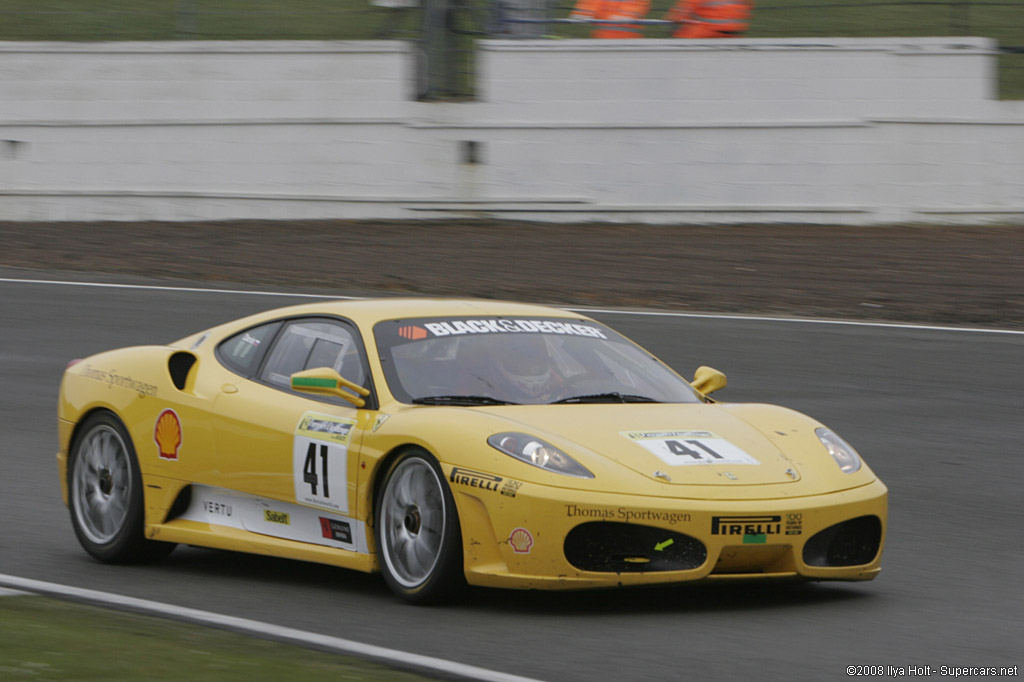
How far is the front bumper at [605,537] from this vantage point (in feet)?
18.8

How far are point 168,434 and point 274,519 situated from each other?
0.77 m

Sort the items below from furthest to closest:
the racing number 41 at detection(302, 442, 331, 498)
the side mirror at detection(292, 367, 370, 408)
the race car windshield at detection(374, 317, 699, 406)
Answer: the race car windshield at detection(374, 317, 699, 406), the racing number 41 at detection(302, 442, 331, 498), the side mirror at detection(292, 367, 370, 408)

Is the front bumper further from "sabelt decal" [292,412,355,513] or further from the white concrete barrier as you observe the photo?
the white concrete barrier

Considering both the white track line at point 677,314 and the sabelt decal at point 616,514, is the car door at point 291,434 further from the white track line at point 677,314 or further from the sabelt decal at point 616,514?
the white track line at point 677,314

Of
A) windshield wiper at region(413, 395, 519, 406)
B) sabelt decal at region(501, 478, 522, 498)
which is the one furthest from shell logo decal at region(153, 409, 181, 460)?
sabelt decal at region(501, 478, 522, 498)

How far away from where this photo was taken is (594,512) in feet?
18.8

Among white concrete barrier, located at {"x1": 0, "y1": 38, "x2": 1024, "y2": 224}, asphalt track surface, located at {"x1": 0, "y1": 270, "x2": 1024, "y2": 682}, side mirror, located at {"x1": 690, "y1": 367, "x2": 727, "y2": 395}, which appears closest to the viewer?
asphalt track surface, located at {"x1": 0, "y1": 270, "x2": 1024, "y2": 682}

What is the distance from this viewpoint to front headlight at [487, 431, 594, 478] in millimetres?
5852

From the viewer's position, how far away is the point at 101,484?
7496mm

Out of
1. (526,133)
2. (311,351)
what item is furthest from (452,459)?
(526,133)

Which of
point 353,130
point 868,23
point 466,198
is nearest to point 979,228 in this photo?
point 868,23

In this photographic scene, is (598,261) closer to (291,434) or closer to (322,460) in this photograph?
(291,434)

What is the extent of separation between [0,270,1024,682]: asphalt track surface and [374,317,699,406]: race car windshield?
2.66ft

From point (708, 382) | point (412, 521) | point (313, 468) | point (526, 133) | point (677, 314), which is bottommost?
point (677, 314)
